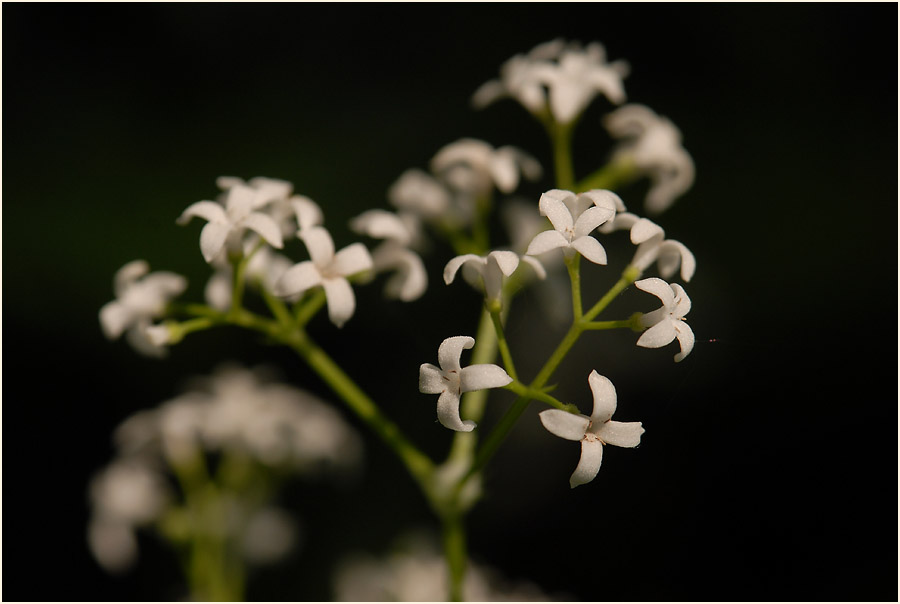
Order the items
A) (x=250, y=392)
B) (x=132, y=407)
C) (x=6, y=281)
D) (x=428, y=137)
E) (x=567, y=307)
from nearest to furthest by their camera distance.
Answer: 1. (x=567, y=307)
2. (x=250, y=392)
3. (x=6, y=281)
4. (x=132, y=407)
5. (x=428, y=137)

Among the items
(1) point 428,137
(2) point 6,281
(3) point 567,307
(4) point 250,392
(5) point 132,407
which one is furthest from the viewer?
(1) point 428,137

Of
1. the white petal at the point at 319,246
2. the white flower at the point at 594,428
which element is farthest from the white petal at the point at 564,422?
the white petal at the point at 319,246

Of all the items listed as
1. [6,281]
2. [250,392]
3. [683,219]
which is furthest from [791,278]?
[6,281]

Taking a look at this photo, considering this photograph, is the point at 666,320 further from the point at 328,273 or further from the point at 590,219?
the point at 328,273

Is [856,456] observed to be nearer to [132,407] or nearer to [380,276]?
[380,276]

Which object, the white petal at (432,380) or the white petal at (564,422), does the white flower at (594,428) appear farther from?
the white petal at (432,380)

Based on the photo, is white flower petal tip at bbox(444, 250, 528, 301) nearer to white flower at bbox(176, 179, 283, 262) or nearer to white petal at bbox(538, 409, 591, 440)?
white petal at bbox(538, 409, 591, 440)

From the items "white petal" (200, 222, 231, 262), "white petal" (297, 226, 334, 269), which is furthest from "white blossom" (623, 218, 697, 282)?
"white petal" (200, 222, 231, 262)
